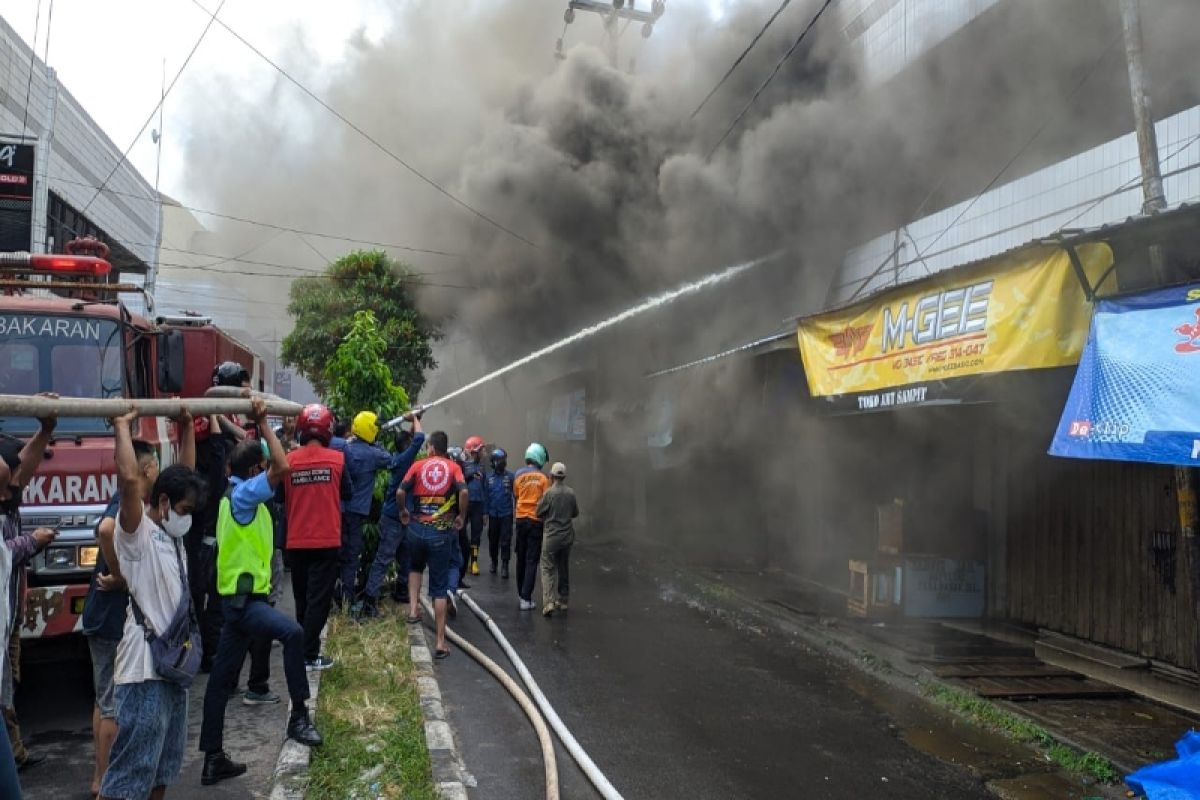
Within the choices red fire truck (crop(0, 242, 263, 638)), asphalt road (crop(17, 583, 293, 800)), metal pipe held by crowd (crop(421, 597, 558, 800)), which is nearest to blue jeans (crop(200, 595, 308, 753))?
asphalt road (crop(17, 583, 293, 800))

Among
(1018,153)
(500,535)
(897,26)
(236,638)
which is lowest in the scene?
(500,535)

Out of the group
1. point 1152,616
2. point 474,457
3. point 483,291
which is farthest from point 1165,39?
point 483,291

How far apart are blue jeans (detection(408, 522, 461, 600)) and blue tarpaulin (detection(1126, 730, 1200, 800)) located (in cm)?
483

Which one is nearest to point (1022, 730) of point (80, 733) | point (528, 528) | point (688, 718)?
point (688, 718)

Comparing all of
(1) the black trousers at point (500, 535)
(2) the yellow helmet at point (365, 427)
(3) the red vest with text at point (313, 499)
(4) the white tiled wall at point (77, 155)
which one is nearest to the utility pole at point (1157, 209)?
(3) the red vest with text at point (313, 499)

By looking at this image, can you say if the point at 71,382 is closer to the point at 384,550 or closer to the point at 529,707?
the point at 384,550

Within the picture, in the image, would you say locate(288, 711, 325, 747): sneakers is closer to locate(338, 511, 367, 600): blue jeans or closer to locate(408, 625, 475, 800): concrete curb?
locate(408, 625, 475, 800): concrete curb

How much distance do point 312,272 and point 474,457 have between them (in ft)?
34.1

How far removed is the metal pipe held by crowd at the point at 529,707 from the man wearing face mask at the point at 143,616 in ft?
5.91

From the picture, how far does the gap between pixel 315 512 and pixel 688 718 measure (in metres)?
2.88

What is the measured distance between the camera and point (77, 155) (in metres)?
16.4

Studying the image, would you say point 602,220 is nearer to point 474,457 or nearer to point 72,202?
point 474,457

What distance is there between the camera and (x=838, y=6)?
1187 cm

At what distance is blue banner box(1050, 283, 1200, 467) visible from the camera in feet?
14.8
